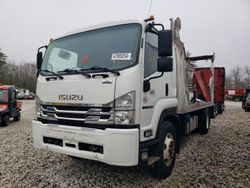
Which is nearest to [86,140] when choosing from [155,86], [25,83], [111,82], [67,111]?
[67,111]

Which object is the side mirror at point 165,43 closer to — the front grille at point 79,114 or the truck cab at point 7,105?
the front grille at point 79,114

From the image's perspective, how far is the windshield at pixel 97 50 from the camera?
10.2 feet

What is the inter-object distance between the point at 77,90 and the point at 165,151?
180 centimetres

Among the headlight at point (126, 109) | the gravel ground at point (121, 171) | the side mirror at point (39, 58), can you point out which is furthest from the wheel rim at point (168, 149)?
the side mirror at point (39, 58)

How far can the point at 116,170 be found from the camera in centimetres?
407

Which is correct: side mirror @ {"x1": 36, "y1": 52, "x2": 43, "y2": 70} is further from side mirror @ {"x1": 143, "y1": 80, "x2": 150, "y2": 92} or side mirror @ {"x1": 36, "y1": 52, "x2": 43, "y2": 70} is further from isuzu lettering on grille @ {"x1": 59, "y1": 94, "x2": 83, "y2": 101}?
side mirror @ {"x1": 143, "y1": 80, "x2": 150, "y2": 92}

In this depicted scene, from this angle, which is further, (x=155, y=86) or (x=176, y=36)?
(x=176, y=36)

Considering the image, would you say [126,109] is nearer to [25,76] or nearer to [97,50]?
[97,50]

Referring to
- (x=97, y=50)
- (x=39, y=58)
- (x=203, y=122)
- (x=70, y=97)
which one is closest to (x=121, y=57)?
(x=97, y=50)

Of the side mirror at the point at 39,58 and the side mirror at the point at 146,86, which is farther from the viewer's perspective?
the side mirror at the point at 39,58

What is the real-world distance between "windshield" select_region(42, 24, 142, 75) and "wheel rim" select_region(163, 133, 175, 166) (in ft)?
5.24

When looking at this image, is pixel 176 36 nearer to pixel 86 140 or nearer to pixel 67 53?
pixel 67 53

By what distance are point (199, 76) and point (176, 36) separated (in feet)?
10.7

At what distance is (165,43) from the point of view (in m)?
3.00
